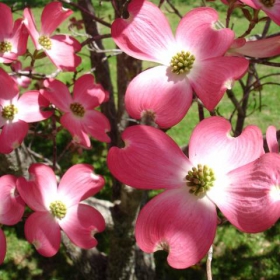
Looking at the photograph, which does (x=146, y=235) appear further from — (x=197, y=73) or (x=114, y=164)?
(x=197, y=73)

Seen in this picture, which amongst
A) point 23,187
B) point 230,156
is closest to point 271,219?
point 230,156

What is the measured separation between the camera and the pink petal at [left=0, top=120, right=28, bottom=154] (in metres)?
0.85

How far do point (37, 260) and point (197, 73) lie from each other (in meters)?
1.91

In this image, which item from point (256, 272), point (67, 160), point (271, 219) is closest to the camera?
Result: point (271, 219)

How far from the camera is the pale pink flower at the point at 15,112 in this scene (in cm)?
86

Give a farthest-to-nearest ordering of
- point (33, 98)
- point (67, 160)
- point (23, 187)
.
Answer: point (67, 160), point (33, 98), point (23, 187)

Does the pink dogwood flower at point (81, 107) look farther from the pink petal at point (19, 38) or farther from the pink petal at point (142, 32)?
the pink petal at point (142, 32)

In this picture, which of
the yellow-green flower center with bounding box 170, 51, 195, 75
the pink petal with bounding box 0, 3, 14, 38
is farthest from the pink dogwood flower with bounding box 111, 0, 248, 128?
the pink petal with bounding box 0, 3, 14, 38

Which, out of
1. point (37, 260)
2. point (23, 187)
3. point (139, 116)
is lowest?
point (37, 260)

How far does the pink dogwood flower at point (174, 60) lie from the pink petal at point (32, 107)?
0.32 meters

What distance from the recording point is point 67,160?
283cm

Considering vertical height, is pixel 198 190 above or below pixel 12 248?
above

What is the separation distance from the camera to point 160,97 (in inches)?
25.1

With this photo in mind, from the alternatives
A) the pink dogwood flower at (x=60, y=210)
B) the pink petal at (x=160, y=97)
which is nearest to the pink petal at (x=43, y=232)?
the pink dogwood flower at (x=60, y=210)
